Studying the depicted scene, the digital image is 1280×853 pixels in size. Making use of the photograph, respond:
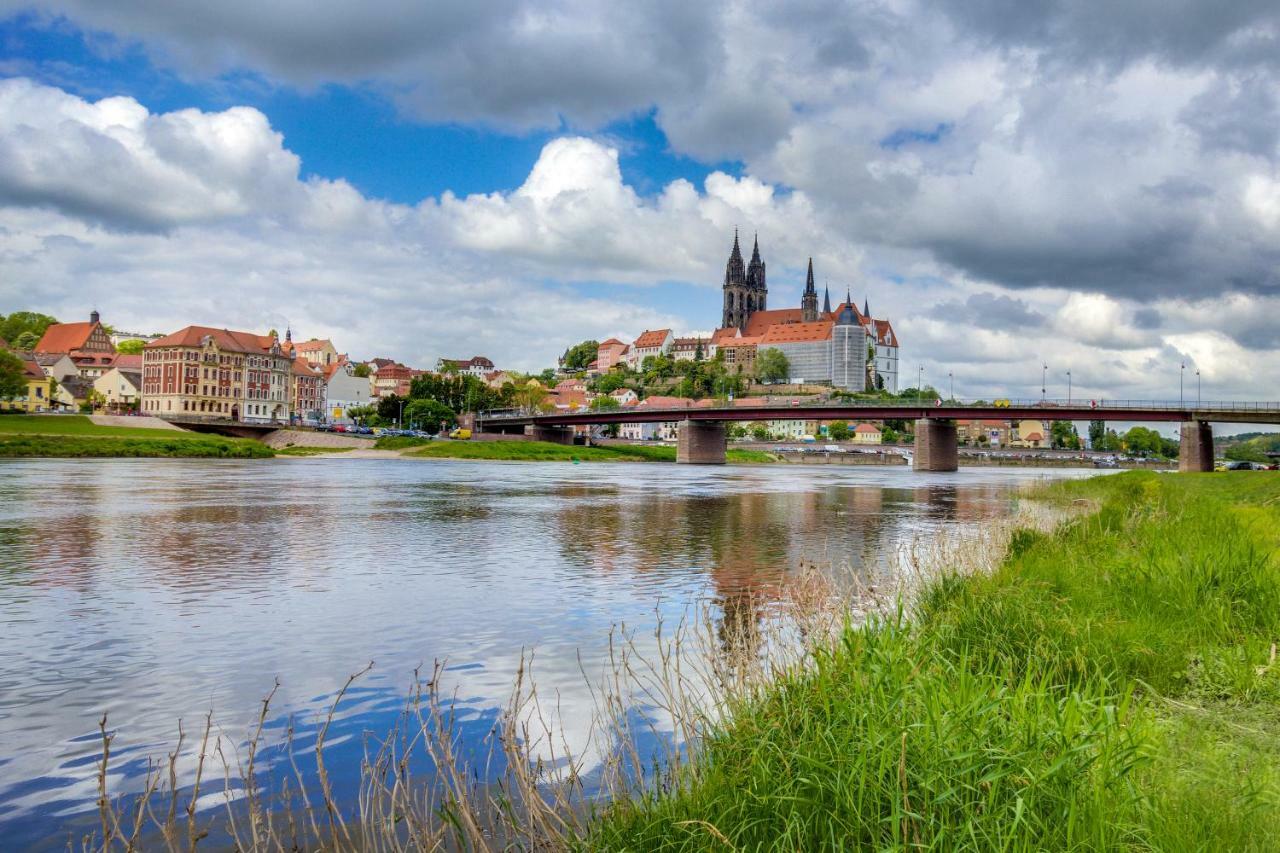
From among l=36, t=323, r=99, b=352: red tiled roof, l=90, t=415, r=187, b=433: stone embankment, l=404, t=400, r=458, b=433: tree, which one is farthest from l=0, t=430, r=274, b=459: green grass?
l=36, t=323, r=99, b=352: red tiled roof

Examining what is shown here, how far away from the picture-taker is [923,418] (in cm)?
10881

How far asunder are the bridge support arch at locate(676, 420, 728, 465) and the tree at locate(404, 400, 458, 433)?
45167mm

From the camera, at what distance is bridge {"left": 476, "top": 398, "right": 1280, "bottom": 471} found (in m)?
90.1

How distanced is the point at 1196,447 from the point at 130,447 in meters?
102

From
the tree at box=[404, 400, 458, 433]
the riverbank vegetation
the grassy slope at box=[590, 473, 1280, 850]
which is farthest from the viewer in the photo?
the tree at box=[404, 400, 458, 433]

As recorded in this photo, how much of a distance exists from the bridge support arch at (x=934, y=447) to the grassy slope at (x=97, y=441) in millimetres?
73361

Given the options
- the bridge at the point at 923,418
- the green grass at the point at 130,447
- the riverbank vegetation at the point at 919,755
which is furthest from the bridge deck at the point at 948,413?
the riverbank vegetation at the point at 919,755

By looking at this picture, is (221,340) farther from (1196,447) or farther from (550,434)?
(1196,447)

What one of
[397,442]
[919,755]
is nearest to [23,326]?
[397,442]

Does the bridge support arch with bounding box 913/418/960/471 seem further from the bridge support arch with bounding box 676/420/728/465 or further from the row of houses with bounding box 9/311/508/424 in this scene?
the row of houses with bounding box 9/311/508/424

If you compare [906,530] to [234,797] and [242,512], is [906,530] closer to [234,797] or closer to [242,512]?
[242,512]

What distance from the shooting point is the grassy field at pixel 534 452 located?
372 ft

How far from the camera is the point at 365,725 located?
8.83m

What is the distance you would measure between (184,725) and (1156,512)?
1919cm
